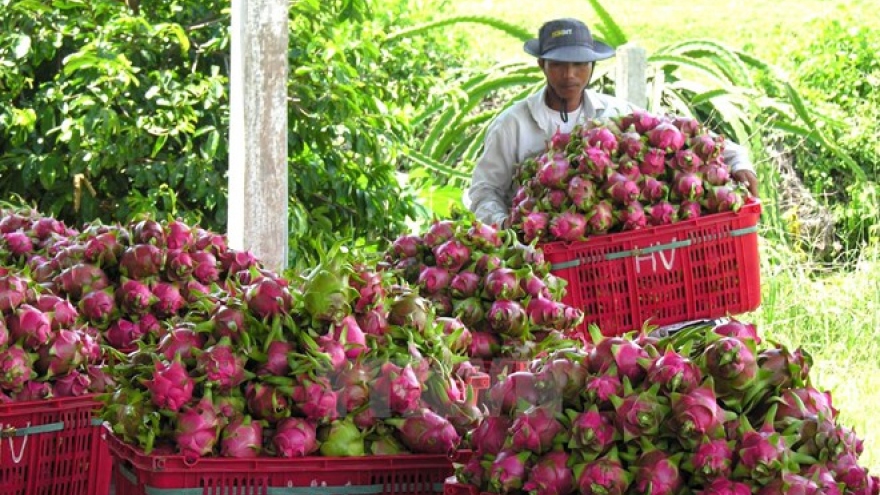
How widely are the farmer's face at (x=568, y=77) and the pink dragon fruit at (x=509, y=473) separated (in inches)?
106

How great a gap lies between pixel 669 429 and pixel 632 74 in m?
4.37

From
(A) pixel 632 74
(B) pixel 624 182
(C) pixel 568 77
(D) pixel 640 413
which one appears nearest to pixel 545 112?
(C) pixel 568 77

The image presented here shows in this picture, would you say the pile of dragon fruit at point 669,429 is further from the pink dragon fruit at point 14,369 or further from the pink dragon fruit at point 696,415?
the pink dragon fruit at point 14,369

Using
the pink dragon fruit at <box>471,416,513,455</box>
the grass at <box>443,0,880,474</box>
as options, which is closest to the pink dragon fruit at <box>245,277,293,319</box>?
the pink dragon fruit at <box>471,416,513,455</box>

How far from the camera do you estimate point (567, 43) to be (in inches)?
171

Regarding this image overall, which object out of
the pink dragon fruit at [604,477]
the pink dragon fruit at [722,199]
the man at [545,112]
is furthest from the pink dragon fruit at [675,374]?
the man at [545,112]

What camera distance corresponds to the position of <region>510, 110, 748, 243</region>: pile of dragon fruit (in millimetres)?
3605

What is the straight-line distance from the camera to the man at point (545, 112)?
430 centimetres

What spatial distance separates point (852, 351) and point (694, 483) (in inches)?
185

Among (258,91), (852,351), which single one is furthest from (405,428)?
(852,351)

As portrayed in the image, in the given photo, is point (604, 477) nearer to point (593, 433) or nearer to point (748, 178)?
point (593, 433)

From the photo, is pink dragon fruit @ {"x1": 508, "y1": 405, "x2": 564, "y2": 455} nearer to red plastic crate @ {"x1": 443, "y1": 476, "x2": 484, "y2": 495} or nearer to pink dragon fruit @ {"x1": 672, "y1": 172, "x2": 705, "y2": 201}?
red plastic crate @ {"x1": 443, "y1": 476, "x2": 484, "y2": 495}

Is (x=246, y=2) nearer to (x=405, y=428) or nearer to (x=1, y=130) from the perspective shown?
(x=1, y=130)

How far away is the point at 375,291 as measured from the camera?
7.28ft
